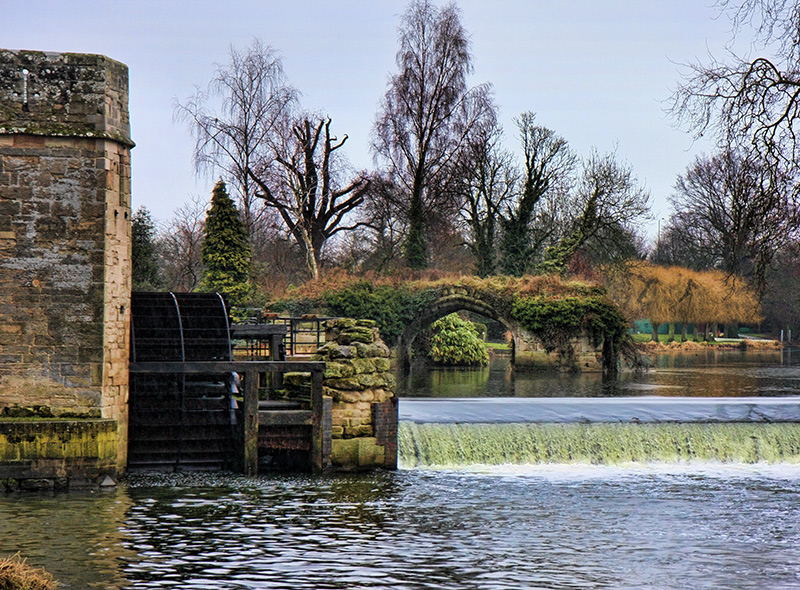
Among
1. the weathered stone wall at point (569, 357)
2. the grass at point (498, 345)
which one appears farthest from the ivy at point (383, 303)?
the grass at point (498, 345)

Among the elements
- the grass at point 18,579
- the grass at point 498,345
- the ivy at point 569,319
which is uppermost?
the ivy at point 569,319

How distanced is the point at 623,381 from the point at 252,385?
15.9m

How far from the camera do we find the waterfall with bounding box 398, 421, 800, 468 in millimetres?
16062

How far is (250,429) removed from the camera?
14.4 meters

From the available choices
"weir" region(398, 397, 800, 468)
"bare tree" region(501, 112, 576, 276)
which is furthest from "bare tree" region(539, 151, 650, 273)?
"weir" region(398, 397, 800, 468)

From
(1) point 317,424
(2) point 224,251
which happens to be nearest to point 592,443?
(1) point 317,424

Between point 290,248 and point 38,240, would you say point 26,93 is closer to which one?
point 38,240

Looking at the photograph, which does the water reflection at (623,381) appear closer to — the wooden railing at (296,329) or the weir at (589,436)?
the wooden railing at (296,329)

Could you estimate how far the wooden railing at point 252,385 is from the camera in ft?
46.9

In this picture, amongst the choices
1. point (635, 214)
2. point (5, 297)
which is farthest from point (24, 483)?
point (635, 214)

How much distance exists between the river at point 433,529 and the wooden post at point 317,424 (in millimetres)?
478

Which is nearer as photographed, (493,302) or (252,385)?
(252,385)

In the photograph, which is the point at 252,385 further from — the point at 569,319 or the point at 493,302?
the point at 493,302

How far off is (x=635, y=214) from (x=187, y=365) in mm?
31519
